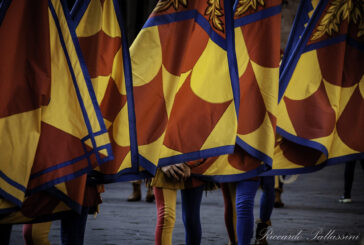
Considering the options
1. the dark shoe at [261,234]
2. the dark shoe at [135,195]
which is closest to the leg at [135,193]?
the dark shoe at [135,195]

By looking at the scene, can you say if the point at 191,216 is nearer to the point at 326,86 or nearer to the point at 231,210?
the point at 231,210

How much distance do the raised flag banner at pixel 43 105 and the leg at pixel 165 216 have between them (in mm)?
927

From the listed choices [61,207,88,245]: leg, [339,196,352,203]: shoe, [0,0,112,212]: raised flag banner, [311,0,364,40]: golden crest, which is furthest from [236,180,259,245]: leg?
[339,196,352,203]: shoe

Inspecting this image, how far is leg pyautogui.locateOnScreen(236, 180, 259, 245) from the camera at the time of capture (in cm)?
353

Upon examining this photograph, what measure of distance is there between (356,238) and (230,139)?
7.36ft

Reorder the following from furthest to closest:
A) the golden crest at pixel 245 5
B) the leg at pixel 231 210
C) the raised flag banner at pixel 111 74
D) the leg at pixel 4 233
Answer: the leg at pixel 231 210 → the golden crest at pixel 245 5 → the raised flag banner at pixel 111 74 → the leg at pixel 4 233

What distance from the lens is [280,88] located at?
3658 millimetres

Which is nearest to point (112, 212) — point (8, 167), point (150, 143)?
point (150, 143)

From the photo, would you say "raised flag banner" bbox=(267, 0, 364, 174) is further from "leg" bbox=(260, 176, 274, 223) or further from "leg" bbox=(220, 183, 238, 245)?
"leg" bbox=(260, 176, 274, 223)

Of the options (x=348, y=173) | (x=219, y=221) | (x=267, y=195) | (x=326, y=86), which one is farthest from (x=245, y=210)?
(x=348, y=173)

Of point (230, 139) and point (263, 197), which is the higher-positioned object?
point (230, 139)

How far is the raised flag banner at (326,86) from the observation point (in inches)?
142

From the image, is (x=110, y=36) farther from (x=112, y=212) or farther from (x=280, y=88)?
(x=112, y=212)

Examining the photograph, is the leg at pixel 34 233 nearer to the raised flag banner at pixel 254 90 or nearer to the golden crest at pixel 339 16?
the raised flag banner at pixel 254 90
